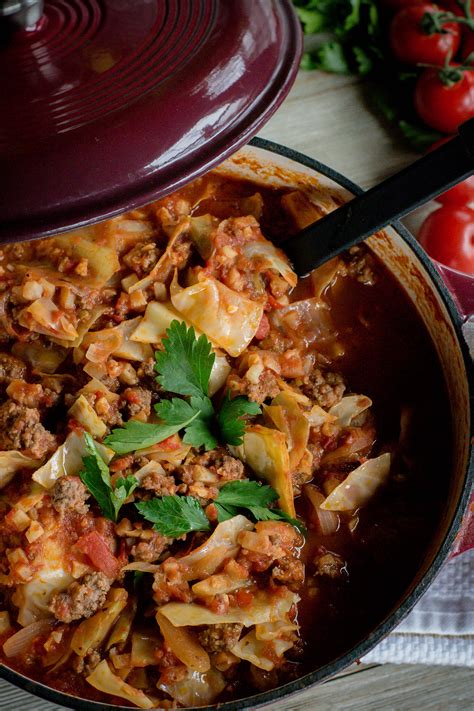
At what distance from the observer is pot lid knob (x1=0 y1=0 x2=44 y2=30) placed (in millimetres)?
2184

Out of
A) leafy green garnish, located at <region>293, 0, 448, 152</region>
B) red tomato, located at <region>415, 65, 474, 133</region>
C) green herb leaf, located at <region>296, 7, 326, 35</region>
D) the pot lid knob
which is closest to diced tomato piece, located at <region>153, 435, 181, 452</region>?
the pot lid knob

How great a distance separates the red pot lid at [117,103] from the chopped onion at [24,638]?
53.8 inches

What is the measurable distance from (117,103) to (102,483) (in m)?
1.23

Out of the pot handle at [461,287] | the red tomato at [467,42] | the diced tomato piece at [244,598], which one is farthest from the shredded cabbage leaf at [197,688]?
the red tomato at [467,42]

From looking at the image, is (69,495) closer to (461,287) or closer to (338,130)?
(461,287)

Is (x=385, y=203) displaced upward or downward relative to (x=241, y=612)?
upward

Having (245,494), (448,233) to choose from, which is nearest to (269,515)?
(245,494)

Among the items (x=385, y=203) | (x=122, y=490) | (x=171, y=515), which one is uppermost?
(x=385, y=203)

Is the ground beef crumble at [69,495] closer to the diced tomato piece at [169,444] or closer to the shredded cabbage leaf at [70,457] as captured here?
the shredded cabbage leaf at [70,457]

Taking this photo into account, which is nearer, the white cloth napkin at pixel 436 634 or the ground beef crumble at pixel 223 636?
the ground beef crumble at pixel 223 636

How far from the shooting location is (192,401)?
2879mm

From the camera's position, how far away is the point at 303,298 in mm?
3336

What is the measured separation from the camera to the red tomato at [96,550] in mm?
2736

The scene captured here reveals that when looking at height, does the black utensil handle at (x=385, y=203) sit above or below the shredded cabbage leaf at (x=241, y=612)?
above
